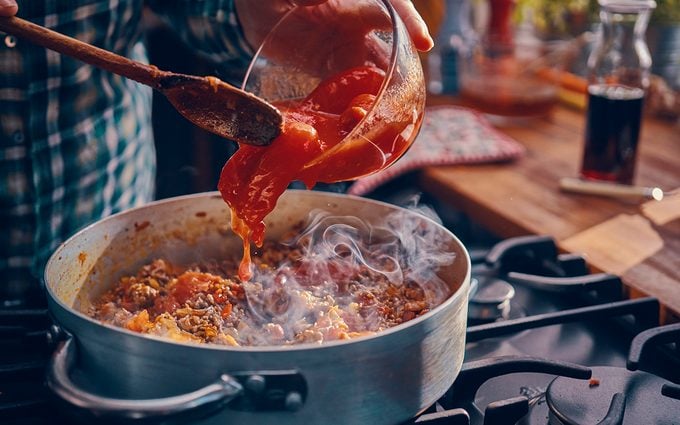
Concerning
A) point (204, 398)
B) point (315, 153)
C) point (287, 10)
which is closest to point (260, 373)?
point (204, 398)

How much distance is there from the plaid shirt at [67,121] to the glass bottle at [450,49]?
3.50 ft

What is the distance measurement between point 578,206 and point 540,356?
1.95 feet

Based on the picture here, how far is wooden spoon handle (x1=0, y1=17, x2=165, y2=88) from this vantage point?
882mm

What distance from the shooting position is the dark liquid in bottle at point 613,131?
162cm

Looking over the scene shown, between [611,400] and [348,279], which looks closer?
[611,400]

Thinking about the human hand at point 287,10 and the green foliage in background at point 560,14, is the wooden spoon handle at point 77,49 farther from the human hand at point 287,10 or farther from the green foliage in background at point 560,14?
the green foliage in background at point 560,14

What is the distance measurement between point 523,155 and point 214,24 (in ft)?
2.87

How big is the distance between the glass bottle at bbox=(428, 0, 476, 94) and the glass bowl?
126cm

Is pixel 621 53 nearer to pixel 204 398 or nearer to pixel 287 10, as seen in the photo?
pixel 287 10

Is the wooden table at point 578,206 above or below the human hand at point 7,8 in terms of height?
below

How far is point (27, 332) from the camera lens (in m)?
1.02

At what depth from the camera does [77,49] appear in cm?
90

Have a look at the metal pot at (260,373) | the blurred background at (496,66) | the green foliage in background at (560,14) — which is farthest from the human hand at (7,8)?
the green foliage in background at (560,14)

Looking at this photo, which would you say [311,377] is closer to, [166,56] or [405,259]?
[405,259]
